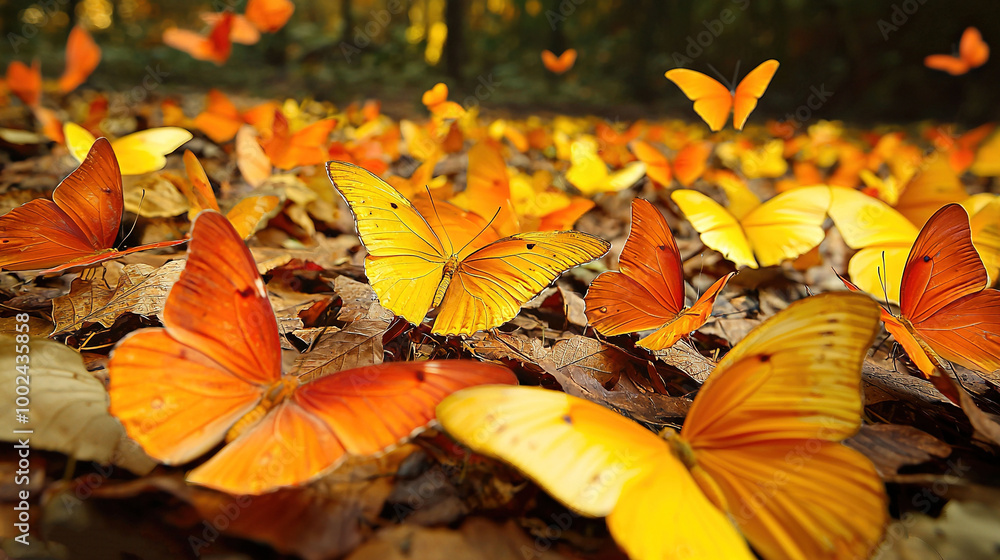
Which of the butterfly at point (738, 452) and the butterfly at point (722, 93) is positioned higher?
the butterfly at point (722, 93)

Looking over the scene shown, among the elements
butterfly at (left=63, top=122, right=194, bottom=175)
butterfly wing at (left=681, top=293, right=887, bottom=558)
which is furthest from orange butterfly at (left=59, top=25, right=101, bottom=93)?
butterfly wing at (left=681, top=293, right=887, bottom=558)

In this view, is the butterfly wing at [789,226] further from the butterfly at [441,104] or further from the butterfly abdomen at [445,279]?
the butterfly at [441,104]

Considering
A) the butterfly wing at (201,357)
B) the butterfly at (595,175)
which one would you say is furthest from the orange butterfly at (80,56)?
the butterfly wing at (201,357)

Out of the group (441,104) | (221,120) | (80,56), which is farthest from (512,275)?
(80,56)

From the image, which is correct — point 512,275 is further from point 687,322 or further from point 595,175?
point 595,175

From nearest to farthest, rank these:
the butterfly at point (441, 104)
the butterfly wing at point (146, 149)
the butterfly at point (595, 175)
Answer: the butterfly wing at point (146, 149) < the butterfly at point (595, 175) < the butterfly at point (441, 104)

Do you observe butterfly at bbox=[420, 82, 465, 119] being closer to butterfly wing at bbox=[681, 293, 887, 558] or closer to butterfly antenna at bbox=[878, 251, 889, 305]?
butterfly antenna at bbox=[878, 251, 889, 305]
